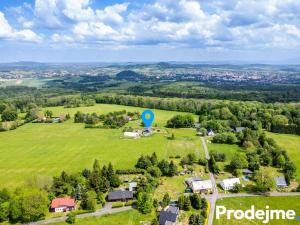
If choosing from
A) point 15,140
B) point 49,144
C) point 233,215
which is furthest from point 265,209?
point 15,140

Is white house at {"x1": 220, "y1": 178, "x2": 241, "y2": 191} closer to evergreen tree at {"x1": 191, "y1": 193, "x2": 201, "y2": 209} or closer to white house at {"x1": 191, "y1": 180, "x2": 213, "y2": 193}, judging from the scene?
white house at {"x1": 191, "y1": 180, "x2": 213, "y2": 193}

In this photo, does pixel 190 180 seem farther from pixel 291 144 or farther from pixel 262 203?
pixel 291 144

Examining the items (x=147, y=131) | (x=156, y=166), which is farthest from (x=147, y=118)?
(x=156, y=166)

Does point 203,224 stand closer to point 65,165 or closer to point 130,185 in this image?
point 130,185

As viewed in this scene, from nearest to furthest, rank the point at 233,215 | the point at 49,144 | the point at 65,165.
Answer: the point at 233,215, the point at 65,165, the point at 49,144

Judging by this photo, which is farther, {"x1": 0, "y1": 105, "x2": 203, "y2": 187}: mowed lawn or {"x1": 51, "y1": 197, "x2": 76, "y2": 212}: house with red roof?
{"x1": 0, "y1": 105, "x2": 203, "y2": 187}: mowed lawn

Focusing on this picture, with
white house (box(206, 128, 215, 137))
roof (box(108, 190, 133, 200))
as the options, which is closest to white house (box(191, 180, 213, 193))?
roof (box(108, 190, 133, 200))
